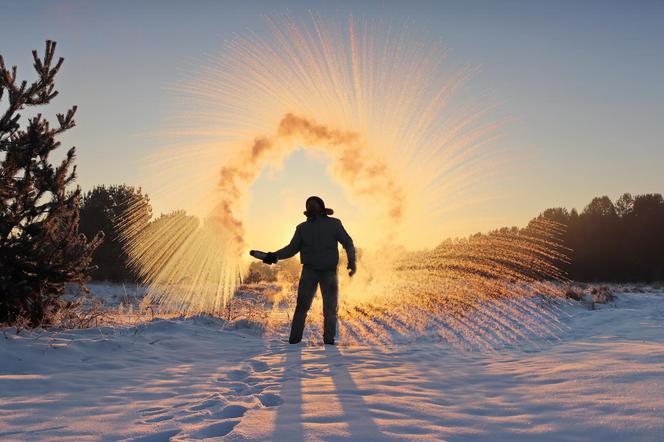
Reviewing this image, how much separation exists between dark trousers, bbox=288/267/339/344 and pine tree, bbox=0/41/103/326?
306 centimetres

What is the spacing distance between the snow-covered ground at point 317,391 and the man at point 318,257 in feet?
2.81

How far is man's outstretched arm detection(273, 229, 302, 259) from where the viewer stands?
770cm

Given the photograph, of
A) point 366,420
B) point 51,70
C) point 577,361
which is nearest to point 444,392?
point 366,420

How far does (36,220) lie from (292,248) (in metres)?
3.63

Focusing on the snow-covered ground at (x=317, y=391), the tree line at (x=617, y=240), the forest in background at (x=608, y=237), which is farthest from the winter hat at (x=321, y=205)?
the tree line at (x=617, y=240)

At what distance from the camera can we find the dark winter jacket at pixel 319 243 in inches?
296

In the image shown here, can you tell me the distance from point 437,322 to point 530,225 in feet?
130

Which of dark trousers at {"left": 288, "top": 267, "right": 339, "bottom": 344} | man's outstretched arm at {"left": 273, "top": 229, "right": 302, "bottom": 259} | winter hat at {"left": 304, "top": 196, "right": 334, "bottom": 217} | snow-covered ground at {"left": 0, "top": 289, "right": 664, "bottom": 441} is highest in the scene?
winter hat at {"left": 304, "top": 196, "right": 334, "bottom": 217}

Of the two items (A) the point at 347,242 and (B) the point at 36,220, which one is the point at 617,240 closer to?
(A) the point at 347,242

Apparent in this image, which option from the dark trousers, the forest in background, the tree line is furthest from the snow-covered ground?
the tree line

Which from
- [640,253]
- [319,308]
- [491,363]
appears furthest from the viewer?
[640,253]

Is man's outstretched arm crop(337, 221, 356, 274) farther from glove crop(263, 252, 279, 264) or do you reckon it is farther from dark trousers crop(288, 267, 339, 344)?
glove crop(263, 252, 279, 264)

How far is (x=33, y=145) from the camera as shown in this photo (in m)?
6.76

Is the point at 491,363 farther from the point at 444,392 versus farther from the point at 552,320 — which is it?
the point at 552,320
